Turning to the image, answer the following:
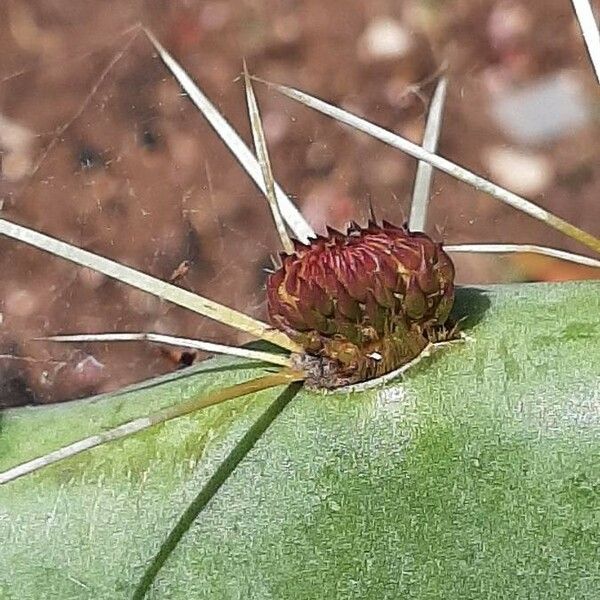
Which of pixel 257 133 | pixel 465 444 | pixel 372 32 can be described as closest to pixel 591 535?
pixel 465 444

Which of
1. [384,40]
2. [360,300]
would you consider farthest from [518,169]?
[360,300]

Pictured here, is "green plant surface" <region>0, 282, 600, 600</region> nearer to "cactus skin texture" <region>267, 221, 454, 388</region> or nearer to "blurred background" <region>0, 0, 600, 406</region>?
"cactus skin texture" <region>267, 221, 454, 388</region>

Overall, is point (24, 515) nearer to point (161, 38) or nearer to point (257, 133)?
point (257, 133)

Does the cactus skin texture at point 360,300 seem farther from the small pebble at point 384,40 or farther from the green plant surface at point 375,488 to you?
the small pebble at point 384,40

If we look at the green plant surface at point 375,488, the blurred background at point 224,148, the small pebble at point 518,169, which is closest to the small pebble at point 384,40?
the blurred background at point 224,148

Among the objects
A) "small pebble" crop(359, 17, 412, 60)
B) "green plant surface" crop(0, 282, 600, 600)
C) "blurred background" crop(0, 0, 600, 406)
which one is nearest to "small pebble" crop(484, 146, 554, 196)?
"blurred background" crop(0, 0, 600, 406)

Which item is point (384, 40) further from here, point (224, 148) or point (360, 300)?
point (360, 300)

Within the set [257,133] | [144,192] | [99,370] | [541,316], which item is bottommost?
[99,370]
